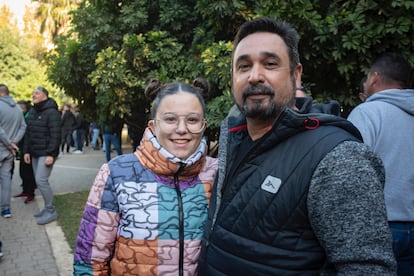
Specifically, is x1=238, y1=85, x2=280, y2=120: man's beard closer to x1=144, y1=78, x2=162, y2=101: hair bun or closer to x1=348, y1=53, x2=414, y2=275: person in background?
x1=144, y1=78, x2=162, y2=101: hair bun

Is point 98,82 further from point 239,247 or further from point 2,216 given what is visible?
point 239,247

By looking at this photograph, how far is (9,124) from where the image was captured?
20.5 feet

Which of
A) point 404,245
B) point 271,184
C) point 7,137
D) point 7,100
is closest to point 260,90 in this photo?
point 271,184

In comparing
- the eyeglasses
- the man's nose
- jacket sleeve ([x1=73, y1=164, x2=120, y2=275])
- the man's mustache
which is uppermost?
the man's nose

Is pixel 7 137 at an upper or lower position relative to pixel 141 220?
lower

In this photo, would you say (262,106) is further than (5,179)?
No

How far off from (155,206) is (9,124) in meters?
5.36

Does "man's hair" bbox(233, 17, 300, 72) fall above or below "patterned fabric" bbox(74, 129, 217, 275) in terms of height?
above

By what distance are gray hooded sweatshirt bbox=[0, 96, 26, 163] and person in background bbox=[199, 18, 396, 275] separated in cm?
523

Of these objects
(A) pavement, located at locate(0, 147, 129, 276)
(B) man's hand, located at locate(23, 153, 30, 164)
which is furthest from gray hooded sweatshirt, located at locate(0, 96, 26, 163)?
(A) pavement, located at locate(0, 147, 129, 276)

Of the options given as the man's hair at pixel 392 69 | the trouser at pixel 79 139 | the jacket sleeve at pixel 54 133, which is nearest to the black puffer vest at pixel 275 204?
the man's hair at pixel 392 69

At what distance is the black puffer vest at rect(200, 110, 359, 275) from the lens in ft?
4.25

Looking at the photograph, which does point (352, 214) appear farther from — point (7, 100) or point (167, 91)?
point (7, 100)

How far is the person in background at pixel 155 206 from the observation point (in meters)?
1.86
